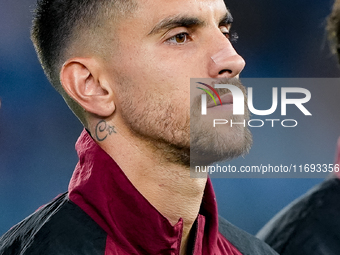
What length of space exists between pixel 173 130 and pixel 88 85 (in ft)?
1.10

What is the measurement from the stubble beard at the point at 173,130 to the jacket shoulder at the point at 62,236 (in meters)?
0.33

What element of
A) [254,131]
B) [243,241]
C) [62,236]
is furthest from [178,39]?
[254,131]

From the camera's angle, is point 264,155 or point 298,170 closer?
point 264,155

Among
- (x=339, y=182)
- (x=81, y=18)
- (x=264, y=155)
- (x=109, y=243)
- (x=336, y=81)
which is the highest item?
(x=336, y=81)

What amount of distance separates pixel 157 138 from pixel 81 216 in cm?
35

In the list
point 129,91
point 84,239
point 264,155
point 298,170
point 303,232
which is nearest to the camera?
point 84,239

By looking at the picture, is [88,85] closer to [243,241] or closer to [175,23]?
[175,23]

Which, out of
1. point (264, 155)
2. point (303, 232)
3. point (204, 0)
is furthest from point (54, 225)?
point (264, 155)

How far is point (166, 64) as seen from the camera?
5.50 ft

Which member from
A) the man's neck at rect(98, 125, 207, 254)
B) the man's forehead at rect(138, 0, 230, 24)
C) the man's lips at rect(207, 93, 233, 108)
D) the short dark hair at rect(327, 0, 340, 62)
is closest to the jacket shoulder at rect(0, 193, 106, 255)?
the man's neck at rect(98, 125, 207, 254)

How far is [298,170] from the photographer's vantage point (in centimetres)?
362

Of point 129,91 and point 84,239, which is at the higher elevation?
point 129,91

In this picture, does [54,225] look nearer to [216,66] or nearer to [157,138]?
[157,138]

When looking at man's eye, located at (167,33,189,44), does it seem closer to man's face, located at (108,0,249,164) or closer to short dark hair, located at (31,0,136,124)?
man's face, located at (108,0,249,164)
